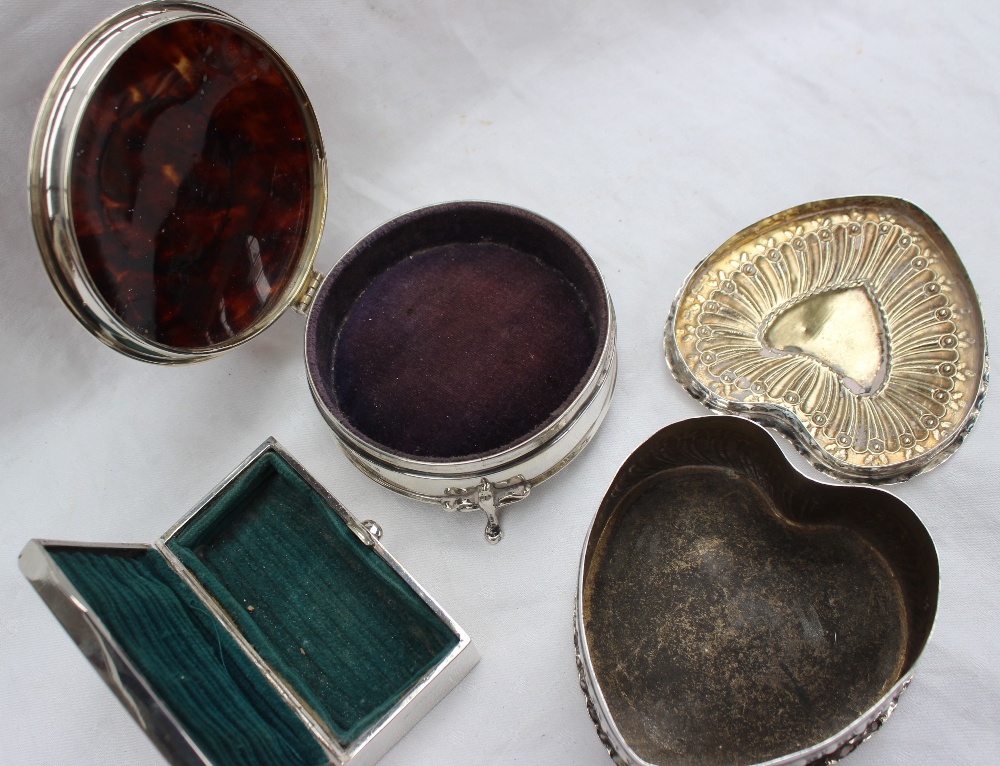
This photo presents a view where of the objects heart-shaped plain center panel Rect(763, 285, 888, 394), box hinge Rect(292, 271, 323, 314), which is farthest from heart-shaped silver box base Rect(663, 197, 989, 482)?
box hinge Rect(292, 271, 323, 314)

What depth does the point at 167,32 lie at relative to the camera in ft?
3.79

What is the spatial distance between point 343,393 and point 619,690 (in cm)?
65

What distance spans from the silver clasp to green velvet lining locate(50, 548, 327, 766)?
0.39 meters

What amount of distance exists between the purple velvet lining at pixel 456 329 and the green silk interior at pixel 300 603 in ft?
0.61

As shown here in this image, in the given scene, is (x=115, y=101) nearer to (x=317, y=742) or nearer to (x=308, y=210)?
(x=308, y=210)

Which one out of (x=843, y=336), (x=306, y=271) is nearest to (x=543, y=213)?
(x=306, y=271)

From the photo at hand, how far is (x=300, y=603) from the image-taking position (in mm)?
1338

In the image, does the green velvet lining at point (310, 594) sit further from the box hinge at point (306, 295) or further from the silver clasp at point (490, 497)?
the box hinge at point (306, 295)

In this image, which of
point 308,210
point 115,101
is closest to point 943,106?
point 308,210

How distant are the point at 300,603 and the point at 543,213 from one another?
0.86 meters

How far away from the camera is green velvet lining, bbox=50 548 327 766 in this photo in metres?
1.06

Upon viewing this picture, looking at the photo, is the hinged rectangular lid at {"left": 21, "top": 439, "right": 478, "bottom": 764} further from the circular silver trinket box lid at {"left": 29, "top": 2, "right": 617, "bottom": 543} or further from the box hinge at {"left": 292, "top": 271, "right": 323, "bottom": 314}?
the box hinge at {"left": 292, "top": 271, "right": 323, "bottom": 314}

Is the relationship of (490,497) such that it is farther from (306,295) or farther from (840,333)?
(840,333)

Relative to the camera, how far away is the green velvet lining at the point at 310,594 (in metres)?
1.26
